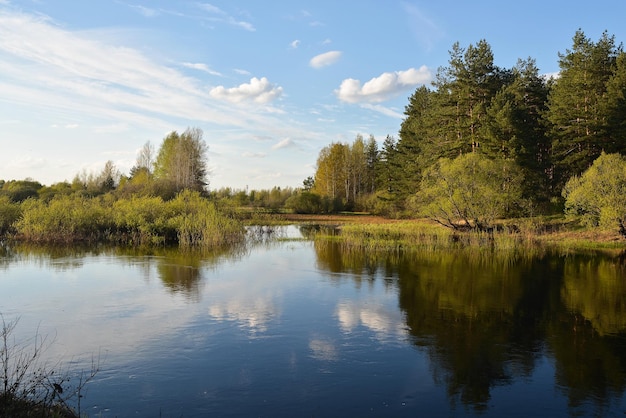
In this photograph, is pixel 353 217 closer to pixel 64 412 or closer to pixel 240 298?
pixel 240 298

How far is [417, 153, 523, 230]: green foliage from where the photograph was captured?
35531 millimetres

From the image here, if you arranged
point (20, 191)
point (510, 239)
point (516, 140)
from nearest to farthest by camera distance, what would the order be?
1. point (510, 239)
2. point (516, 140)
3. point (20, 191)

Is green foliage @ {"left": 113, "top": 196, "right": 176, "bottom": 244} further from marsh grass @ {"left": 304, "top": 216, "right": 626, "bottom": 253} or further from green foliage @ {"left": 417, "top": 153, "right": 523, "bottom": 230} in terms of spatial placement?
green foliage @ {"left": 417, "top": 153, "right": 523, "bottom": 230}

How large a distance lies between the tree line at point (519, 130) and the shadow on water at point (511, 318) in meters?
12.5

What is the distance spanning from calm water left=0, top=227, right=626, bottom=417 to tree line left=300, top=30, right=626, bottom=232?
15176mm

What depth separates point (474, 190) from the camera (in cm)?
3578

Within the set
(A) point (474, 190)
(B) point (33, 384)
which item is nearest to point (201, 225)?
(A) point (474, 190)

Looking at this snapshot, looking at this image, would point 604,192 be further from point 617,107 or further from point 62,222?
point 62,222

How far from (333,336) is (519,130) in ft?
105

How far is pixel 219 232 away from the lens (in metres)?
32.1

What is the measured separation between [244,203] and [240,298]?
53.5m

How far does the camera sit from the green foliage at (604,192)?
28922 millimetres

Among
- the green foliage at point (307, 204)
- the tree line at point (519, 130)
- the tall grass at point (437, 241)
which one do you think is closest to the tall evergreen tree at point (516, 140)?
the tree line at point (519, 130)

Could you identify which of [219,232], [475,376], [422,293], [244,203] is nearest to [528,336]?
[475,376]
